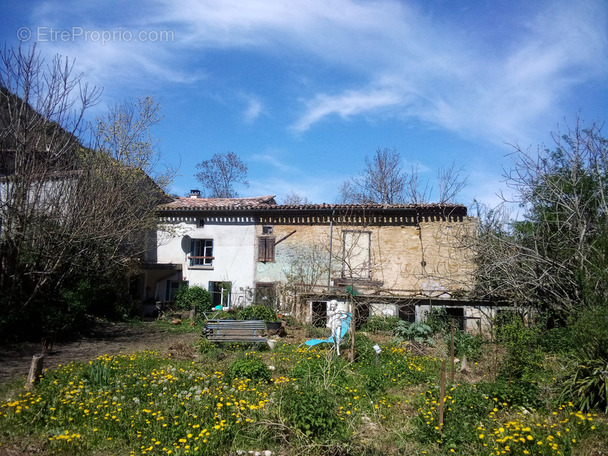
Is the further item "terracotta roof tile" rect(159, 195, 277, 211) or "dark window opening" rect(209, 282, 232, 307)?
"terracotta roof tile" rect(159, 195, 277, 211)

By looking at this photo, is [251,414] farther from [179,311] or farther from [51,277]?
[179,311]

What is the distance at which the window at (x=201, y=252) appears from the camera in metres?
21.9

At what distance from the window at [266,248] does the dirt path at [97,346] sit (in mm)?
5939

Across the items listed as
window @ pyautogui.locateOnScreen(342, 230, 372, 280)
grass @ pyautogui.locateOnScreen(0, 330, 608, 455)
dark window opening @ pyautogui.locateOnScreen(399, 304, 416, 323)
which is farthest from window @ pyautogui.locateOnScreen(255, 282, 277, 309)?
grass @ pyautogui.locateOnScreen(0, 330, 608, 455)

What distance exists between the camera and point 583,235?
1218cm

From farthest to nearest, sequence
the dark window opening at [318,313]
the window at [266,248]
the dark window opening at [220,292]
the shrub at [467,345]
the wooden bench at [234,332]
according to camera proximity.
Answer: the window at [266,248], the dark window opening at [220,292], the dark window opening at [318,313], the wooden bench at [234,332], the shrub at [467,345]

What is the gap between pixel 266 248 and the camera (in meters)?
21.1

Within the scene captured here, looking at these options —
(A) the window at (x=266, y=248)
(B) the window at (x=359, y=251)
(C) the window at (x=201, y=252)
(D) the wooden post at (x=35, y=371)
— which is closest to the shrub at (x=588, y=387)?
(D) the wooden post at (x=35, y=371)

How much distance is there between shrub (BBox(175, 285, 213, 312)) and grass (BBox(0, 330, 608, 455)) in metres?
11.9

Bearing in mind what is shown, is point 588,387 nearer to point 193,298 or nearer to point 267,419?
point 267,419

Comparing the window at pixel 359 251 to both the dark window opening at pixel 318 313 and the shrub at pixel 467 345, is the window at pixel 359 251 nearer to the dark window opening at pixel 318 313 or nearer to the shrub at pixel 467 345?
the dark window opening at pixel 318 313

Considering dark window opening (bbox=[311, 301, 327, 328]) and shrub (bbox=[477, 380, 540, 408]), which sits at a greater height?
dark window opening (bbox=[311, 301, 327, 328])

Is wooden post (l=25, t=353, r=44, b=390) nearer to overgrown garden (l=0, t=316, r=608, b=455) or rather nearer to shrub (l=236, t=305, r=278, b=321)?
overgrown garden (l=0, t=316, r=608, b=455)

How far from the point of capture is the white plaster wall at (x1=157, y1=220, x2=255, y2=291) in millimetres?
21266
